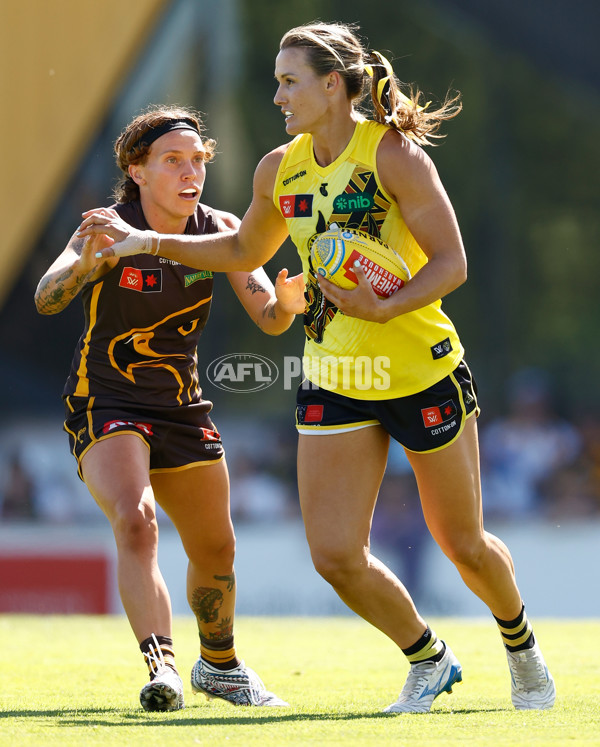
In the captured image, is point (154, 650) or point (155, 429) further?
point (155, 429)

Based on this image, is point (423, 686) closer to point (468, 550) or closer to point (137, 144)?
point (468, 550)

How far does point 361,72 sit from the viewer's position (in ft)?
14.4

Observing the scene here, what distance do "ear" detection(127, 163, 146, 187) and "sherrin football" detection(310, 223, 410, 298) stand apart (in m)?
1.03

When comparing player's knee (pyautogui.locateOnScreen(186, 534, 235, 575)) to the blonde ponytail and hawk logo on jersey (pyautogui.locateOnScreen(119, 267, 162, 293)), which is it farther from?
the blonde ponytail

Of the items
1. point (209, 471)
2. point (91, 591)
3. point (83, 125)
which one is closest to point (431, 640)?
point (209, 471)

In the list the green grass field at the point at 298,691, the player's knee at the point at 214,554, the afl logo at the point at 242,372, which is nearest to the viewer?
the green grass field at the point at 298,691

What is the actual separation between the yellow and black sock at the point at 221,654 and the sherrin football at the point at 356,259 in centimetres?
166

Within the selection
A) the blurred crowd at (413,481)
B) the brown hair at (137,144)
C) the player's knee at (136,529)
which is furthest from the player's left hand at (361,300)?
the blurred crowd at (413,481)

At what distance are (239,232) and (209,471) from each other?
3.17ft

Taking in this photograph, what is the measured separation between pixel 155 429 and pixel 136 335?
388 mm

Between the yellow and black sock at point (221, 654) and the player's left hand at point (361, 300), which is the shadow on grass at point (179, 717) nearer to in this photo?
the yellow and black sock at point (221, 654)

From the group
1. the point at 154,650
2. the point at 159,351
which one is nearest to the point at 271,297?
the point at 159,351

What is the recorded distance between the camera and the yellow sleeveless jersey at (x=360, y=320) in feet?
13.9

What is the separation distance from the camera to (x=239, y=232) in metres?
4.66
